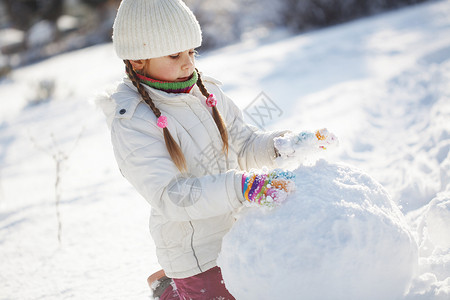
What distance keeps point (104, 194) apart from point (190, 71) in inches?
77.1

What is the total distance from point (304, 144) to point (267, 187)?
28 cm

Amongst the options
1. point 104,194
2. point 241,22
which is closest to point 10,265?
point 104,194

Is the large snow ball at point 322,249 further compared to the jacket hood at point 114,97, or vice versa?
the jacket hood at point 114,97

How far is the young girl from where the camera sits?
1.53 metres

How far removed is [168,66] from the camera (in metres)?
1.66

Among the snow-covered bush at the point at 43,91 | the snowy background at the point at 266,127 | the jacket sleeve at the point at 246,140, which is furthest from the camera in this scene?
the snow-covered bush at the point at 43,91

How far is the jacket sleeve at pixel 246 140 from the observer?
6.24ft

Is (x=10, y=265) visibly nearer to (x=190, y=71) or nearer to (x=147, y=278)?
(x=147, y=278)

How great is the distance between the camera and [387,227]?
139cm

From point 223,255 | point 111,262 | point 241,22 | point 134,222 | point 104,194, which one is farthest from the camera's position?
point 241,22

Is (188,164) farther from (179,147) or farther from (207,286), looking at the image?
(207,286)

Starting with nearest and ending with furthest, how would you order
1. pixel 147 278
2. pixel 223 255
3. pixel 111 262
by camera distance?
pixel 223 255
pixel 147 278
pixel 111 262

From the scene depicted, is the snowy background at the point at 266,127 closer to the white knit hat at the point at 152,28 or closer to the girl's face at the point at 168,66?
the girl's face at the point at 168,66

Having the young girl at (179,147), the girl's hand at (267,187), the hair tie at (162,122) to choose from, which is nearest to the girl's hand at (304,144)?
the young girl at (179,147)
